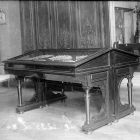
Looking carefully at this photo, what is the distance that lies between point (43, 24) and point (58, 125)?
4.84 meters

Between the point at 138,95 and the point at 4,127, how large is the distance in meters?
3.15

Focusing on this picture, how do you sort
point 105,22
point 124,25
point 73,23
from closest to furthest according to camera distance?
point 105,22
point 73,23
point 124,25

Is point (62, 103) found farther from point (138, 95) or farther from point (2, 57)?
point (2, 57)

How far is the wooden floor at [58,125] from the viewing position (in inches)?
131

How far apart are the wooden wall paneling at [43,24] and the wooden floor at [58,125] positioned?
124 inches

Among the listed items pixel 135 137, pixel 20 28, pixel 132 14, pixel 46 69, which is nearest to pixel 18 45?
pixel 20 28

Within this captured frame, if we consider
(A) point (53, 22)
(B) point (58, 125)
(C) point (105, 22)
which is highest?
(A) point (53, 22)

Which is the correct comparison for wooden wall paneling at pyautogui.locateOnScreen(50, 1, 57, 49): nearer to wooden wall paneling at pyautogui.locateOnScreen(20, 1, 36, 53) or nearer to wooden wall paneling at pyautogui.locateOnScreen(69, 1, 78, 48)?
wooden wall paneling at pyautogui.locateOnScreen(69, 1, 78, 48)

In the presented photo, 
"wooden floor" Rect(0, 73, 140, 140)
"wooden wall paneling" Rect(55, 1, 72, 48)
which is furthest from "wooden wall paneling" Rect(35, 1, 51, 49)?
"wooden floor" Rect(0, 73, 140, 140)

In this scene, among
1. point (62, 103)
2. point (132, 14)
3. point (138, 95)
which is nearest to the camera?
point (62, 103)

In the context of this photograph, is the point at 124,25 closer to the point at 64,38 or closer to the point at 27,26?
the point at 64,38

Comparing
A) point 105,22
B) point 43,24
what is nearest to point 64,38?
point 43,24

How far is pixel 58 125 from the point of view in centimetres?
381

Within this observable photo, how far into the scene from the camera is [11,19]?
8.51 meters
